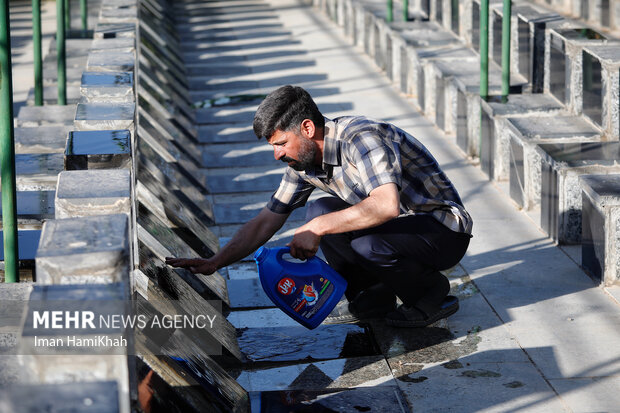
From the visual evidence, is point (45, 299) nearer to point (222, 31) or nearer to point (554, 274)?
point (554, 274)

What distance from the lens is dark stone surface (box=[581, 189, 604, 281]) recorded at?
541 centimetres

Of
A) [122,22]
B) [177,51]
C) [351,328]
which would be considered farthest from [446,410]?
[177,51]

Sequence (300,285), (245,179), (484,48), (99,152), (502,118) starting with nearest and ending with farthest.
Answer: (300,285) → (99,152) → (502,118) → (484,48) → (245,179)

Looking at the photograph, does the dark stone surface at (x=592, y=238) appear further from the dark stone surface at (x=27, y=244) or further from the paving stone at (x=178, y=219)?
the dark stone surface at (x=27, y=244)

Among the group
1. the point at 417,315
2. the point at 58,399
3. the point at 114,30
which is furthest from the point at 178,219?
the point at 114,30

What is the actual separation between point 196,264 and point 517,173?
2.91 metres

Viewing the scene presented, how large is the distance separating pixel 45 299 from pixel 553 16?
5.83m

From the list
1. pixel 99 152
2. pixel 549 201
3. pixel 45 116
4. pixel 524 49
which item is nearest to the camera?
pixel 99 152

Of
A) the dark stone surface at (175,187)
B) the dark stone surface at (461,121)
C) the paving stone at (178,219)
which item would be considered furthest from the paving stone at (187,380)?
the dark stone surface at (461,121)

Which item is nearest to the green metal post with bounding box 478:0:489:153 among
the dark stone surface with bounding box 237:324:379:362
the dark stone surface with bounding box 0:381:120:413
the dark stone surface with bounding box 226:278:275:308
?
the dark stone surface with bounding box 226:278:275:308

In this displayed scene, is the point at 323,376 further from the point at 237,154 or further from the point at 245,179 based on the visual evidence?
the point at 237,154

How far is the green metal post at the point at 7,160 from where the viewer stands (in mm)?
4648

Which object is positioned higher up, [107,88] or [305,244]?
[107,88]

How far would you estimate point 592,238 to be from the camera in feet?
18.1
